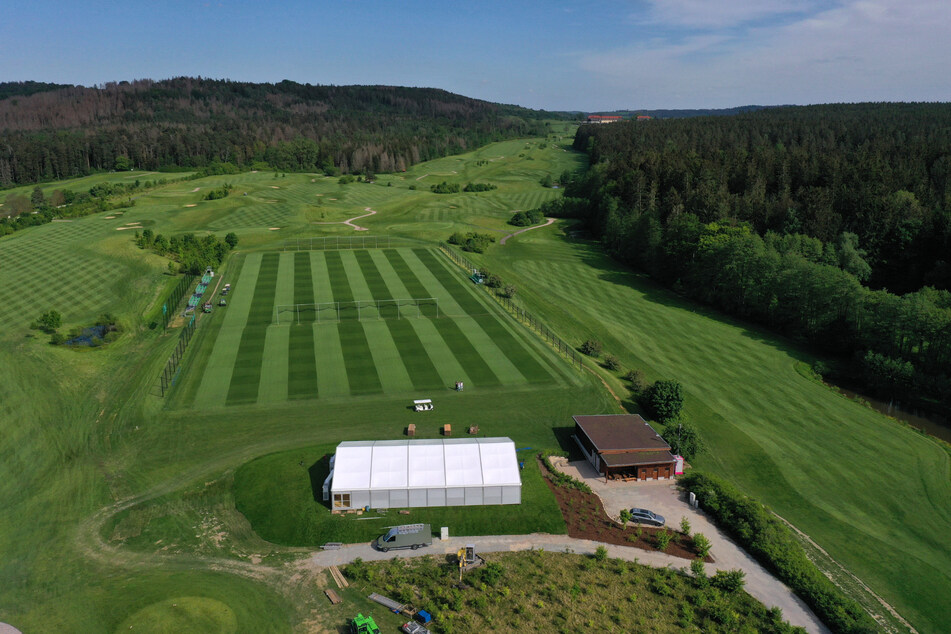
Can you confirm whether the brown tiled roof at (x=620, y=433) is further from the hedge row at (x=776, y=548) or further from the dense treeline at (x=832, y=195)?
the dense treeline at (x=832, y=195)

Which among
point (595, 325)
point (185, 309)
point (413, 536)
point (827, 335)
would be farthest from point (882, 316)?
point (185, 309)

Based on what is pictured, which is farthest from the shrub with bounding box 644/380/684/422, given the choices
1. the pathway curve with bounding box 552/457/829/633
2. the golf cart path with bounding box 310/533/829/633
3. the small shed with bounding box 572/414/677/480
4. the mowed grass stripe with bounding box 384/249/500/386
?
the golf cart path with bounding box 310/533/829/633

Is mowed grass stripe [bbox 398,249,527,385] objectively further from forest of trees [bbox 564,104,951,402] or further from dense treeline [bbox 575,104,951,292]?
dense treeline [bbox 575,104,951,292]

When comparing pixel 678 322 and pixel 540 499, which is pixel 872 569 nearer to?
pixel 540 499

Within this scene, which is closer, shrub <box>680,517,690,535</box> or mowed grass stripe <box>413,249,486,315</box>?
shrub <box>680,517,690,535</box>

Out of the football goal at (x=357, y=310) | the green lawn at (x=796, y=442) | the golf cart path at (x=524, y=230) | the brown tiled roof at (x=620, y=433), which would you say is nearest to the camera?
the green lawn at (x=796, y=442)

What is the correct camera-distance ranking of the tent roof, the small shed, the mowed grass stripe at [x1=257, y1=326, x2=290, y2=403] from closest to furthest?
1. the tent roof
2. the small shed
3. the mowed grass stripe at [x1=257, y1=326, x2=290, y2=403]

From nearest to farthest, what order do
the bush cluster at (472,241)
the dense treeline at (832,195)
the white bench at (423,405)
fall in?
the white bench at (423,405)
the dense treeline at (832,195)
the bush cluster at (472,241)

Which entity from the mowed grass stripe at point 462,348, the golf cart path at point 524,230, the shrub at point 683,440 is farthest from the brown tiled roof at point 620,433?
the golf cart path at point 524,230
